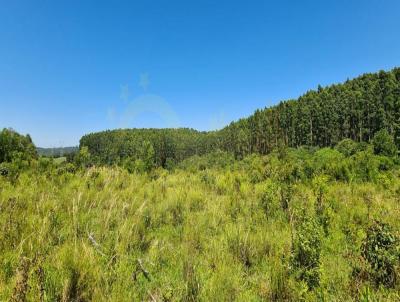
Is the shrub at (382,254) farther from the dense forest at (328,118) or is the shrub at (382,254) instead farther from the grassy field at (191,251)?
Result: the dense forest at (328,118)

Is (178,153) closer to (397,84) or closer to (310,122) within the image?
(310,122)

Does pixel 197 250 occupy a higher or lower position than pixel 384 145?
lower

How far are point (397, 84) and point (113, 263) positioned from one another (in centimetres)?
8025

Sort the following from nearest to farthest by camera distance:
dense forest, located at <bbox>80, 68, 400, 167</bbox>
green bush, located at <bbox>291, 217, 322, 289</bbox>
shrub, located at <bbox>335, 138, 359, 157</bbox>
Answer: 1. green bush, located at <bbox>291, 217, 322, 289</bbox>
2. shrub, located at <bbox>335, 138, 359, 157</bbox>
3. dense forest, located at <bbox>80, 68, 400, 167</bbox>

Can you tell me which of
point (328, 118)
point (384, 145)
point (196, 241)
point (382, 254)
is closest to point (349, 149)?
point (384, 145)

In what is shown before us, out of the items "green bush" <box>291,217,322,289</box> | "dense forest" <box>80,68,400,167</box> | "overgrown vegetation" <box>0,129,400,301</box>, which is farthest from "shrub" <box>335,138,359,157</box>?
"green bush" <box>291,217,322,289</box>

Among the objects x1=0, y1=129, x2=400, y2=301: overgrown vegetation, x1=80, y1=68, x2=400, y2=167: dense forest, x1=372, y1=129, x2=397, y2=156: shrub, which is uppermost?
x1=80, y1=68, x2=400, y2=167: dense forest

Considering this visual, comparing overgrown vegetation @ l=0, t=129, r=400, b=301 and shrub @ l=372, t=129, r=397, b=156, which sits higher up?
shrub @ l=372, t=129, r=397, b=156

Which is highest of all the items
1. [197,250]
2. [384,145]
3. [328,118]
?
[328,118]

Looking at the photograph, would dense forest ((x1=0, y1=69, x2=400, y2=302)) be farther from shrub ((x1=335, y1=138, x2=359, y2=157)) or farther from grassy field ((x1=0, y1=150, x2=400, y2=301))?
shrub ((x1=335, y1=138, x2=359, y2=157))

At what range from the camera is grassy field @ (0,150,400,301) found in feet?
7.99

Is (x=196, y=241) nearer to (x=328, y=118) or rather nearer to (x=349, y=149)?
(x=349, y=149)

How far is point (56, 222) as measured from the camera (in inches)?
149

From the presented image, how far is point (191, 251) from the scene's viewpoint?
11.2 ft
